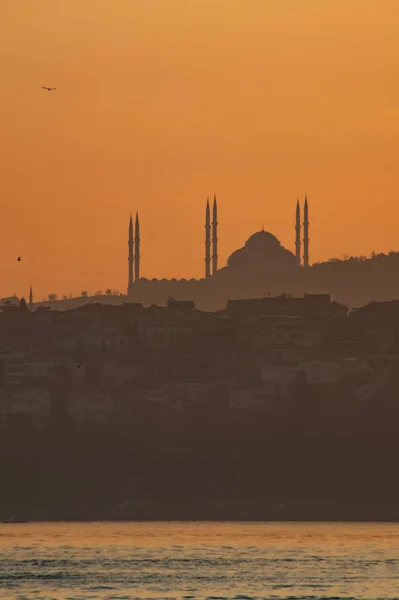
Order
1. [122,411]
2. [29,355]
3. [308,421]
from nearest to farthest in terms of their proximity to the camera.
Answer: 1. [308,421]
2. [122,411]
3. [29,355]

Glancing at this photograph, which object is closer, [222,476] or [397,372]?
[222,476]

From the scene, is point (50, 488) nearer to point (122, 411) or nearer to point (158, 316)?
point (122, 411)

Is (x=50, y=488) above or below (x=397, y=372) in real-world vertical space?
below

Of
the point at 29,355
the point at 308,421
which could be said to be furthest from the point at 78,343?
the point at 308,421

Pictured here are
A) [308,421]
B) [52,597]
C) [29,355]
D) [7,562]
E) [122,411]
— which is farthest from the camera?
[29,355]

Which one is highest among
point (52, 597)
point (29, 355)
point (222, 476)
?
point (29, 355)

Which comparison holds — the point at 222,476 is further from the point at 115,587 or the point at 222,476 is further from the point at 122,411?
the point at 115,587
